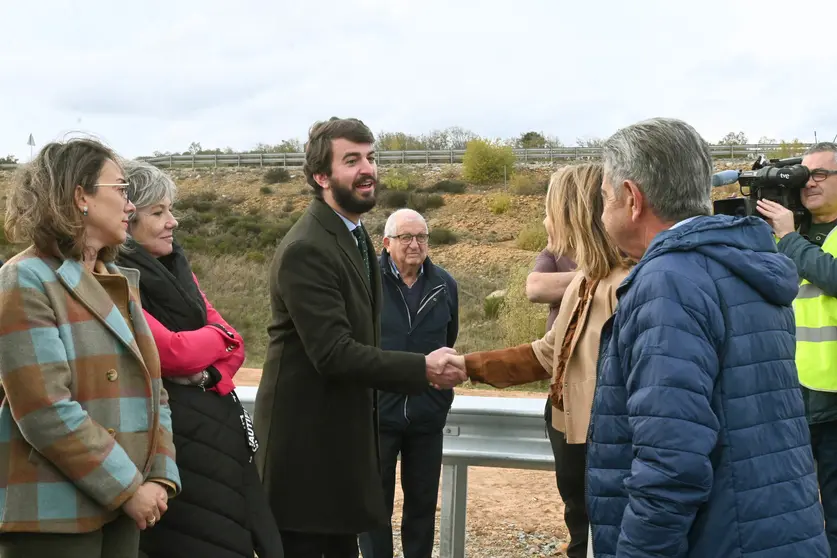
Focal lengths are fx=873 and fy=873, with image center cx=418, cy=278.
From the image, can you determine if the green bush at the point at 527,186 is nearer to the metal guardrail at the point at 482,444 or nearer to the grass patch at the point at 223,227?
the grass patch at the point at 223,227

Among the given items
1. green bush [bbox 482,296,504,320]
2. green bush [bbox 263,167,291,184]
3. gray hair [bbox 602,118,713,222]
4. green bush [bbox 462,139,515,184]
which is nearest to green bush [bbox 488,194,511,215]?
green bush [bbox 462,139,515,184]

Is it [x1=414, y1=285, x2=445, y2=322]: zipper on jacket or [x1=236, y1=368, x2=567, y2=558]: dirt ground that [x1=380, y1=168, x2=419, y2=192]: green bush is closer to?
[x1=236, y1=368, x2=567, y2=558]: dirt ground

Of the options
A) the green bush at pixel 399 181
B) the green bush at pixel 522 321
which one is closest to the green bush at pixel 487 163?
the green bush at pixel 399 181

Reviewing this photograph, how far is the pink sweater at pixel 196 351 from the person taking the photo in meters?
3.06

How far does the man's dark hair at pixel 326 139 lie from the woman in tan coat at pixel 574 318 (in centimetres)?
87

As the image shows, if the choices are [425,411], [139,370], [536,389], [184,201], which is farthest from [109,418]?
[184,201]

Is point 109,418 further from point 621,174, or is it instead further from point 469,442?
point 469,442

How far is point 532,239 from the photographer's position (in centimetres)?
3434

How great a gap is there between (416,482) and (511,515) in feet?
5.07

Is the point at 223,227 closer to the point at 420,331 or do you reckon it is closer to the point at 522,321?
the point at 522,321

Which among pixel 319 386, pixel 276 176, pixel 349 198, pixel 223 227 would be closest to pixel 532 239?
pixel 223 227

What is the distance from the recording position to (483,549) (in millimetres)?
5492

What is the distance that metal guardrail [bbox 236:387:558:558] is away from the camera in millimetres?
4730

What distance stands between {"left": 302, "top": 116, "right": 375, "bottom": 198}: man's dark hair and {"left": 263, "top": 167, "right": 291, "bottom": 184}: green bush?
47721 mm
